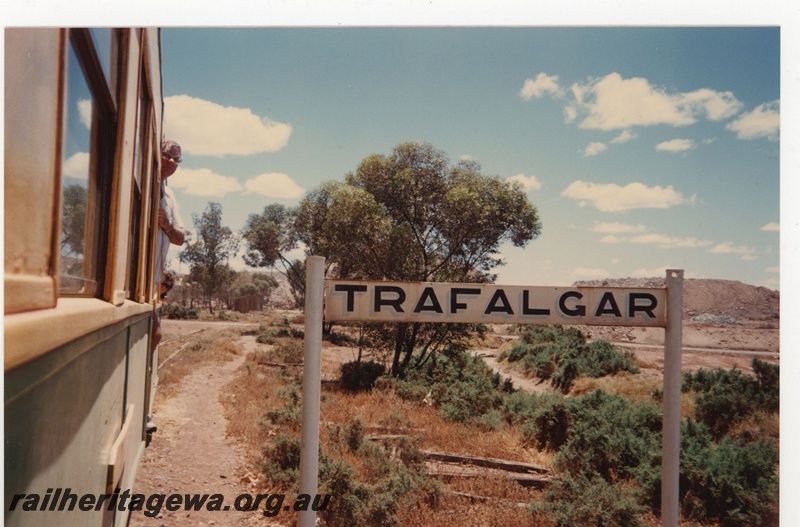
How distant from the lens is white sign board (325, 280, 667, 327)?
269cm

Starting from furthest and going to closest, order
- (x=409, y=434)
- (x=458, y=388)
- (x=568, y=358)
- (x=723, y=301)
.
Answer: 1. (x=723, y=301)
2. (x=568, y=358)
3. (x=458, y=388)
4. (x=409, y=434)

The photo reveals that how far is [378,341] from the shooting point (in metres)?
13.5

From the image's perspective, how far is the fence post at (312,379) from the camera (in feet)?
8.23

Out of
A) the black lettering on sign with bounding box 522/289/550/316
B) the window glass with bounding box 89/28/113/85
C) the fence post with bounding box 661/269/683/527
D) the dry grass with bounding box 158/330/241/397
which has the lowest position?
the dry grass with bounding box 158/330/241/397

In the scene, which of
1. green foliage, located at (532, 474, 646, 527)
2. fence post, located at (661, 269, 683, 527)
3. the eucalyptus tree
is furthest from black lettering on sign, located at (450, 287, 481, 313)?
the eucalyptus tree

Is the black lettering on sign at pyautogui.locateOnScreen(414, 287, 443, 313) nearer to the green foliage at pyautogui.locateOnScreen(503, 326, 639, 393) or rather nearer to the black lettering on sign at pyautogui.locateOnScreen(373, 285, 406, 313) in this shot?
the black lettering on sign at pyautogui.locateOnScreen(373, 285, 406, 313)

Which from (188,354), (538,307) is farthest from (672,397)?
(188,354)

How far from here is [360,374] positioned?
12727 mm

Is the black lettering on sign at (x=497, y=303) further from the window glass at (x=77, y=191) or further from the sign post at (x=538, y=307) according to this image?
the window glass at (x=77, y=191)

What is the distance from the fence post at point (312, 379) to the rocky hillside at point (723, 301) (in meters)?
45.5

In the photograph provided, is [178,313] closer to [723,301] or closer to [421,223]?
[421,223]

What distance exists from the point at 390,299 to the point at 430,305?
25 cm

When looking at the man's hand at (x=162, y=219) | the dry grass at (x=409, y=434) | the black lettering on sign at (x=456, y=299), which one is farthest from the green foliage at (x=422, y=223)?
the black lettering on sign at (x=456, y=299)
